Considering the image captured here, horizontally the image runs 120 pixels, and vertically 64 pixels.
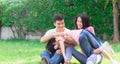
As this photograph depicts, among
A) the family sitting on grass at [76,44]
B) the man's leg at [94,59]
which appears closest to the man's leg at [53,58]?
the family sitting on grass at [76,44]

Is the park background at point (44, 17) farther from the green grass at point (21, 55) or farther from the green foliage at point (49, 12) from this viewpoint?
the green grass at point (21, 55)

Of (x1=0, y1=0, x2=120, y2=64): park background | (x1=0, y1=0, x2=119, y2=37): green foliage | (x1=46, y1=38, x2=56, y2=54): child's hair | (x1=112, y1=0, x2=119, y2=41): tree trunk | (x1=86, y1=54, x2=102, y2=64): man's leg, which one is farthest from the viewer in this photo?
(x1=0, y1=0, x2=119, y2=37): green foliage

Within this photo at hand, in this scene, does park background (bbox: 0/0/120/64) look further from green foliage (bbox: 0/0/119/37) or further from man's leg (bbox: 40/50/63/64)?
man's leg (bbox: 40/50/63/64)

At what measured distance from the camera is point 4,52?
1192 cm

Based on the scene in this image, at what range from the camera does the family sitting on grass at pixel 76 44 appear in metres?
7.52

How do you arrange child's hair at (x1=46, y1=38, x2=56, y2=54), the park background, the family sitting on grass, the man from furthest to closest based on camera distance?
the park background < child's hair at (x1=46, y1=38, x2=56, y2=54) < the man < the family sitting on grass

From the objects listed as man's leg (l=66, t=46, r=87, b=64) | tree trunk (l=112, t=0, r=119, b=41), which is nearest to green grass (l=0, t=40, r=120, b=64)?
man's leg (l=66, t=46, r=87, b=64)

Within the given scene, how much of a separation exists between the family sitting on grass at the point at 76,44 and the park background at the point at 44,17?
730 cm

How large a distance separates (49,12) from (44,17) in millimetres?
320

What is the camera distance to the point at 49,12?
1633 cm

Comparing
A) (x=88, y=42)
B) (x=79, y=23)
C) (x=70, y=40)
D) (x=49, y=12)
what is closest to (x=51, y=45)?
(x=70, y=40)

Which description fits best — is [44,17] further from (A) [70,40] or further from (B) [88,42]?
(B) [88,42]

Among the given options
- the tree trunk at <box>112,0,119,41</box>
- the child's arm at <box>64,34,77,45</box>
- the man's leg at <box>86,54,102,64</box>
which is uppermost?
the child's arm at <box>64,34,77,45</box>

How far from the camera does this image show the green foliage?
16.0 m
